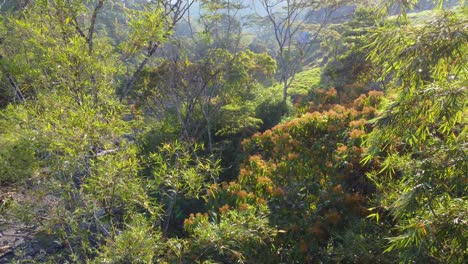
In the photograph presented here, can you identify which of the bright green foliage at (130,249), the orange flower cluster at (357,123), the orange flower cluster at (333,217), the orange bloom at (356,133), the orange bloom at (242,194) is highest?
the orange flower cluster at (357,123)

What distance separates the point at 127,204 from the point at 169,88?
217 inches

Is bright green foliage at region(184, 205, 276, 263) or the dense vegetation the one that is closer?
the dense vegetation

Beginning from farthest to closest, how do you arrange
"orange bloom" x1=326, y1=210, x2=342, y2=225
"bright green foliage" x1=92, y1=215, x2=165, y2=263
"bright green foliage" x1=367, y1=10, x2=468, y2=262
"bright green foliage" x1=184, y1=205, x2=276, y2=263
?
"orange bloom" x1=326, y1=210, x2=342, y2=225
"bright green foliage" x1=184, y1=205, x2=276, y2=263
"bright green foliage" x1=92, y1=215, x2=165, y2=263
"bright green foliage" x1=367, y1=10, x2=468, y2=262

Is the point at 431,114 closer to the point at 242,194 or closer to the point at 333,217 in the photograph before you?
the point at 333,217

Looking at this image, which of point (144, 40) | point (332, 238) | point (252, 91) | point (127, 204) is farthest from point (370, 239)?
point (252, 91)

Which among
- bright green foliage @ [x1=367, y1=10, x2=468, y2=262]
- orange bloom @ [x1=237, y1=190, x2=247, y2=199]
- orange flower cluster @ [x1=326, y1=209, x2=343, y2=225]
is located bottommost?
orange flower cluster @ [x1=326, y1=209, x2=343, y2=225]

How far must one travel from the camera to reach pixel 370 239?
11.6ft

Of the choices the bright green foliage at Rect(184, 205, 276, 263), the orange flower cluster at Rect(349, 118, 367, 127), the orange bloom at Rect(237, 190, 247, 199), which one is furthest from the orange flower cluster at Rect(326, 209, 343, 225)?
the orange flower cluster at Rect(349, 118, 367, 127)

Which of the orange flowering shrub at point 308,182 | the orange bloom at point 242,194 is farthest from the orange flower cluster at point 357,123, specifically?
the orange bloom at point 242,194

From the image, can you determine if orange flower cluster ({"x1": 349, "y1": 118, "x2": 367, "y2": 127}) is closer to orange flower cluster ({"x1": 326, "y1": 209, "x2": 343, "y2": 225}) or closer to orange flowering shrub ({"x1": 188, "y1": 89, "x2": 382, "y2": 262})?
orange flowering shrub ({"x1": 188, "y1": 89, "x2": 382, "y2": 262})

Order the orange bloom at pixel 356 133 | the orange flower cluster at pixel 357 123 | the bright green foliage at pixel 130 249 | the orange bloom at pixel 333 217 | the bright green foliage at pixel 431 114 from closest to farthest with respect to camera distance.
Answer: the bright green foliage at pixel 431 114 → the bright green foliage at pixel 130 249 → the orange bloom at pixel 333 217 → the orange bloom at pixel 356 133 → the orange flower cluster at pixel 357 123

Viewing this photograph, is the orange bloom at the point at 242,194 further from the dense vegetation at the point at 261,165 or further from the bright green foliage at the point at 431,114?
the bright green foliage at the point at 431,114

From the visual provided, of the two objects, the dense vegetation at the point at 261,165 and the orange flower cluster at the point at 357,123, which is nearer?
the dense vegetation at the point at 261,165

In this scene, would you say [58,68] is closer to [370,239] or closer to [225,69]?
[370,239]
